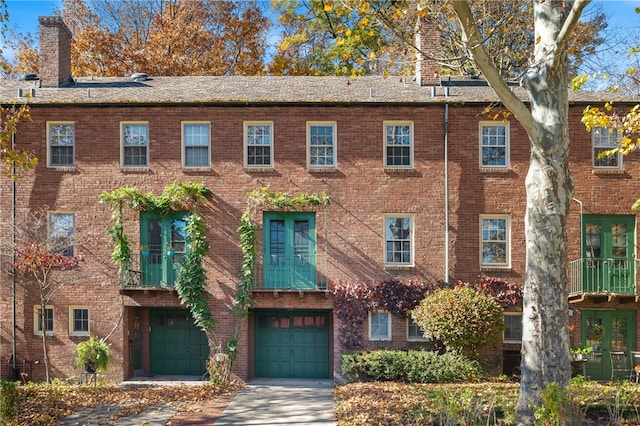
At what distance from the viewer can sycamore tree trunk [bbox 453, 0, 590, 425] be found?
11914mm

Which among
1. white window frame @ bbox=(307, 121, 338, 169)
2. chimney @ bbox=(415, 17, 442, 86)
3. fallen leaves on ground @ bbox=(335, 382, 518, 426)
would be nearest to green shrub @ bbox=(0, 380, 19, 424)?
fallen leaves on ground @ bbox=(335, 382, 518, 426)

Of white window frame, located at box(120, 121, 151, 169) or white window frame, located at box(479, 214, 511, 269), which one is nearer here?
white window frame, located at box(479, 214, 511, 269)

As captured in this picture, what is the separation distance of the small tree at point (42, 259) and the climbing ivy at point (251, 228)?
485cm

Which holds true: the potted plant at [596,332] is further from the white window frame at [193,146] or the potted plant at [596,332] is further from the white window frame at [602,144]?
the white window frame at [193,146]

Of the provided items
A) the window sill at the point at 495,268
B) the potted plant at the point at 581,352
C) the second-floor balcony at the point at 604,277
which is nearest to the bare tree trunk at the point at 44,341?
the window sill at the point at 495,268

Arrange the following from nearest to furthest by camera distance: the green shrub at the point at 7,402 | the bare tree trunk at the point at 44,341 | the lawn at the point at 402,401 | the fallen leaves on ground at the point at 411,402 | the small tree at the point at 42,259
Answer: the lawn at the point at 402,401, the fallen leaves on ground at the point at 411,402, the green shrub at the point at 7,402, the small tree at the point at 42,259, the bare tree trunk at the point at 44,341

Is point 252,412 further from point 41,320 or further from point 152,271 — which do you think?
point 41,320

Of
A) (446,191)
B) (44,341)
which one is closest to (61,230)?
(44,341)

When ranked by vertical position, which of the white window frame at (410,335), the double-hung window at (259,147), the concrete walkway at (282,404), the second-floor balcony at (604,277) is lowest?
the concrete walkway at (282,404)

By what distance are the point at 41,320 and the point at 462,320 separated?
41.4 ft

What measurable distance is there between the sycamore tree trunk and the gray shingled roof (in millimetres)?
7807

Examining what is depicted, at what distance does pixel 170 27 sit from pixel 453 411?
24.7 meters

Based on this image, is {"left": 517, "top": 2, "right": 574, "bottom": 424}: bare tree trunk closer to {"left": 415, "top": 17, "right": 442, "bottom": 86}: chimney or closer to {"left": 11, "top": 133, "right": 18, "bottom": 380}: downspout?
{"left": 415, "top": 17, "right": 442, "bottom": 86}: chimney

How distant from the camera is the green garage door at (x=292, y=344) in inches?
818
